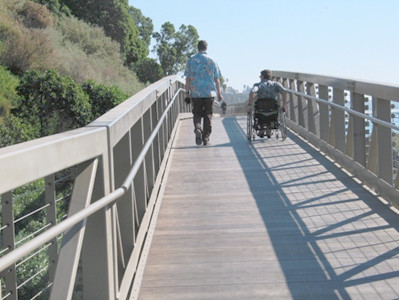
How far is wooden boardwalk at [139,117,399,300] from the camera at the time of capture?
16.7 ft

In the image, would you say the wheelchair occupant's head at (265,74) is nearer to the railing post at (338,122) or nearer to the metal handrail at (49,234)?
the railing post at (338,122)

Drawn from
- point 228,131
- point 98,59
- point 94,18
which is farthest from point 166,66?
point 228,131

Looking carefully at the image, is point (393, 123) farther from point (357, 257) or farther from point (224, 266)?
point (224, 266)

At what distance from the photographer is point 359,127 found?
8.66 m

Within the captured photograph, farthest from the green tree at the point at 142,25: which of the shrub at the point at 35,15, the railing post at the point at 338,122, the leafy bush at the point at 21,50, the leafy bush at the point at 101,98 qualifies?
the railing post at the point at 338,122

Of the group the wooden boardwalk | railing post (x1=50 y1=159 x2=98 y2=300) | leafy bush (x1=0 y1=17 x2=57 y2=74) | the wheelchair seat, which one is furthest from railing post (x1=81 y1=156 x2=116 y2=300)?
leafy bush (x1=0 y1=17 x2=57 y2=74)

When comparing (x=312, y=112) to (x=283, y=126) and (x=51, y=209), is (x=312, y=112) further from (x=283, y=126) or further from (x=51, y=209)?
(x=51, y=209)

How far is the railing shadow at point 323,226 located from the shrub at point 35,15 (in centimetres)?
3514

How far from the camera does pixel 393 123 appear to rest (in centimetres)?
708

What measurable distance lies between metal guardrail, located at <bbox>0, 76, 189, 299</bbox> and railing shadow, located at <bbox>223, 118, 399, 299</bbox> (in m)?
1.20

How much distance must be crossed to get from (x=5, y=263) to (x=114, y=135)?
1951 mm

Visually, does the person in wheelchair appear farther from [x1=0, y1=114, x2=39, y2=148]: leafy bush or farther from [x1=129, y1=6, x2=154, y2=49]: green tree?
[x1=129, y1=6, x2=154, y2=49]: green tree

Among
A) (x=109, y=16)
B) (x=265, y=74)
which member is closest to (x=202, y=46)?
(x=265, y=74)

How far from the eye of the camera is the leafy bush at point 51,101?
28.8 m
